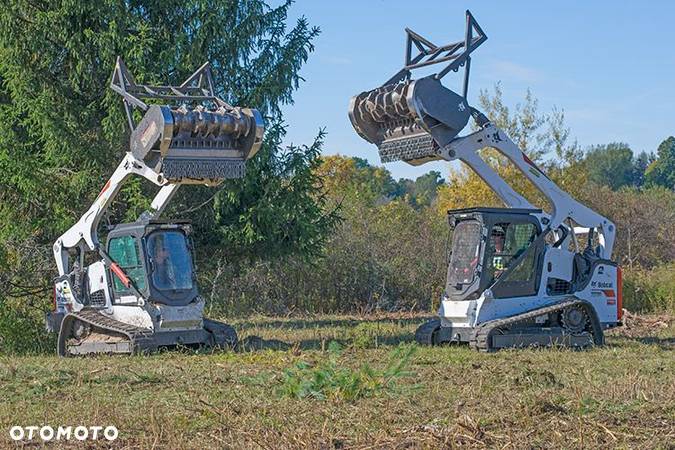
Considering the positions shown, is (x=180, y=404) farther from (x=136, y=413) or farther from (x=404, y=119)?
(x=404, y=119)

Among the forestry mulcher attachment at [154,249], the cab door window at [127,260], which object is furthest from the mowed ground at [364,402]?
the cab door window at [127,260]

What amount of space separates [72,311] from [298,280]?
1310 cm

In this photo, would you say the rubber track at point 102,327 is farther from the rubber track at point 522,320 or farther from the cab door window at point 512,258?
the cab door window at point 512,258

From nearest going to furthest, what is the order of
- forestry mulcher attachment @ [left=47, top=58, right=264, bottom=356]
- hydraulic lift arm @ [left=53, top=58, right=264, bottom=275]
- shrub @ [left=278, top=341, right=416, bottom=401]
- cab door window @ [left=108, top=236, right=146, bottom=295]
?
shrub @ [left=278, top=341, right=416, bottom=401] → hydraulic lift arm @ [left=53, top=58, right=264, bottom=275] → forestry mulcher attachment @ [left=47, top=58, right=264, bottom=356] → cab door window @ [left=108, top=236, right=146, bottom=295]

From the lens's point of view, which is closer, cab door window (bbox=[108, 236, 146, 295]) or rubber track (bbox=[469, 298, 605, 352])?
rubber track (bbox=[469, 298, 605, 352])

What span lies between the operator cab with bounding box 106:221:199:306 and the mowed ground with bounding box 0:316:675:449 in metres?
1.07

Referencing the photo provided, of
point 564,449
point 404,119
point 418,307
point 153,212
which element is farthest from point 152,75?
point 564,449

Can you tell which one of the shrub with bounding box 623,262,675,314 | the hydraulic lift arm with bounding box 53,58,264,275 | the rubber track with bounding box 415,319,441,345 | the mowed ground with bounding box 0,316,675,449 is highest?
the hydraulic lift arm with bounding box 53,58,264,275

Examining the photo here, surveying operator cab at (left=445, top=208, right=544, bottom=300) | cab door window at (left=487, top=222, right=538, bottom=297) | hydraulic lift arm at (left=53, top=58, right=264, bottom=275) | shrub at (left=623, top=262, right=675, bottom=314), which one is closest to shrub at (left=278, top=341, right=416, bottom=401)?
hydraulic lift arm at (left=53, top=58, right=264, bottom=275)

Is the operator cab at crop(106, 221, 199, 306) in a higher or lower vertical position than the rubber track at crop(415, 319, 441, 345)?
higher

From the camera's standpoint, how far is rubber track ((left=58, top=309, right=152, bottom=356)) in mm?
16125

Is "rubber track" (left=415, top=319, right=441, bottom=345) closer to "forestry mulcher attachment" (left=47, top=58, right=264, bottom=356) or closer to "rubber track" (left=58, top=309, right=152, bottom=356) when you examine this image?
"forestry mulcher attachment" (left=47, top=58, right=264, bottom=356)

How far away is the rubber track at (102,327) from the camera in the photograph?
16.1 metres

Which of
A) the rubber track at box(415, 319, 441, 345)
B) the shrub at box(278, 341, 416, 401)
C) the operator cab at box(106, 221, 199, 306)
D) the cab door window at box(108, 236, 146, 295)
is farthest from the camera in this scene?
the rubber track at box(415, 319, 441, 345)
